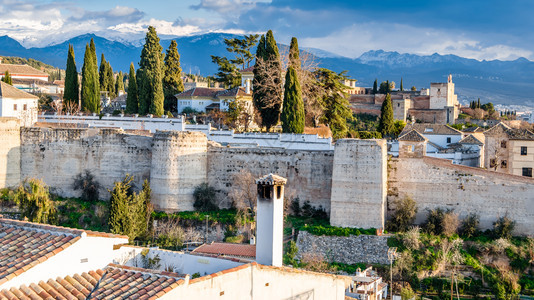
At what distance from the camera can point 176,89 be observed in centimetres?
4384

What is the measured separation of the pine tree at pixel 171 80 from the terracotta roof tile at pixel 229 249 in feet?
62.3

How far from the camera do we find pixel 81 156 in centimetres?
3178

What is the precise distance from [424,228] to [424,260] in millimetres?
1901

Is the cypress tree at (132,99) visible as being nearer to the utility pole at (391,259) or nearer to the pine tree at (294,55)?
the pine tree at (294,55)

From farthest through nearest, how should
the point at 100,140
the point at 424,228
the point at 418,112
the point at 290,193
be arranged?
the point at 418,112
the point at 100,140
the point at 290,193
the point at 424,228

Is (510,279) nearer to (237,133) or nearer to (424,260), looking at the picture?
(424,260)

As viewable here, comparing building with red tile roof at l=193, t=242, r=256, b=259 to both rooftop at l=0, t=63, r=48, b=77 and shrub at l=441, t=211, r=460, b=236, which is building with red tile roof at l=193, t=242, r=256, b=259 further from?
rooftop at l=0, t=63, r=48, b=77

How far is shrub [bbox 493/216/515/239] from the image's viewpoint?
25812mm

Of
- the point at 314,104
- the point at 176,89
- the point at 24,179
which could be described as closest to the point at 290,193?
the point at 314,104

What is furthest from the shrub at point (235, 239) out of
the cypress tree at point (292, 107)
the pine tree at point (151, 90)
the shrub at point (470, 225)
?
the pine tree at point (151, 90)

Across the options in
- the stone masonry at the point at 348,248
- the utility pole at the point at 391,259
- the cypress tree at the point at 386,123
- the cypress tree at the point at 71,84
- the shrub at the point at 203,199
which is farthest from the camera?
the cypress tree at the point at 386,123

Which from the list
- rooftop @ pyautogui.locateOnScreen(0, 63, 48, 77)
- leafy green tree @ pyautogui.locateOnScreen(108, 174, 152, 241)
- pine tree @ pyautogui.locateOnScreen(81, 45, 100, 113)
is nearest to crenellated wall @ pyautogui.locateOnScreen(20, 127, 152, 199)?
leafy green tree @ pyautogui.locateOnScreen(108, 174, 152, 241)

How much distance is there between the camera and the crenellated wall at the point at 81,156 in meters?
31.0

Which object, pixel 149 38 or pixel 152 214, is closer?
pixel 152 214
